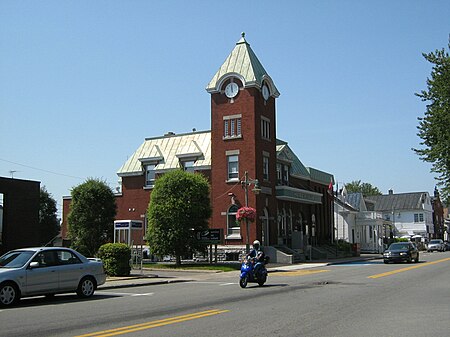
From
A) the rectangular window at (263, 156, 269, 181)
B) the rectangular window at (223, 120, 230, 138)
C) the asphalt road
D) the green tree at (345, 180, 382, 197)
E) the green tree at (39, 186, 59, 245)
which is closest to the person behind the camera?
the asphalt road

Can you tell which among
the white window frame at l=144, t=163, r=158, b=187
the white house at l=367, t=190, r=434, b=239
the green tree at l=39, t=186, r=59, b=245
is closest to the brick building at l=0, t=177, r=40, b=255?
the white window frame at l=144, t=163, r=158, b=187

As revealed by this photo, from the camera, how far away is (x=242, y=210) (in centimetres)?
3478

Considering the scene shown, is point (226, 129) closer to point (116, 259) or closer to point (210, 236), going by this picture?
point (210, 236)

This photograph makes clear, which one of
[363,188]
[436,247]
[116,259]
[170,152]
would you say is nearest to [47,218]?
[170,152]

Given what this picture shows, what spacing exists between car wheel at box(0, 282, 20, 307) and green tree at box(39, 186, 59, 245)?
51753mm

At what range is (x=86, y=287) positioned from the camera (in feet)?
55.0

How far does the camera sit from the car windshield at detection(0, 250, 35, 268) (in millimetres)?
15387

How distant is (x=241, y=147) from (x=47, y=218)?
33.7 metres

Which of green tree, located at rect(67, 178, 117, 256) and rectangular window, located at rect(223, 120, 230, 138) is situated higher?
rectangular window, located at rect(223, 120, 230, 138)

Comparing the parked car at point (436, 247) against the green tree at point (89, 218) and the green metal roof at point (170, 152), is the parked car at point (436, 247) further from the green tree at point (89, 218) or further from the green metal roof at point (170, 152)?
the green tree at point (89, 218)

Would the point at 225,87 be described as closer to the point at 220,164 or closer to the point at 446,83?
the point at 220,164

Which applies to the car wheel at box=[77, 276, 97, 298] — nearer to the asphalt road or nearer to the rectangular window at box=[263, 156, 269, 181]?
the asphalt road

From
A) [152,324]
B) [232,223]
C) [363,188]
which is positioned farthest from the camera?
[363,188]

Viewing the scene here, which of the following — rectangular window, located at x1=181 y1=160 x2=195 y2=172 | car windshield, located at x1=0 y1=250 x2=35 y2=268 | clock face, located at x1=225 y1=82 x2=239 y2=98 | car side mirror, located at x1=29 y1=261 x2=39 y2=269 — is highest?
clock face, located at x1=225 y1=82 x2=239 y2=98
